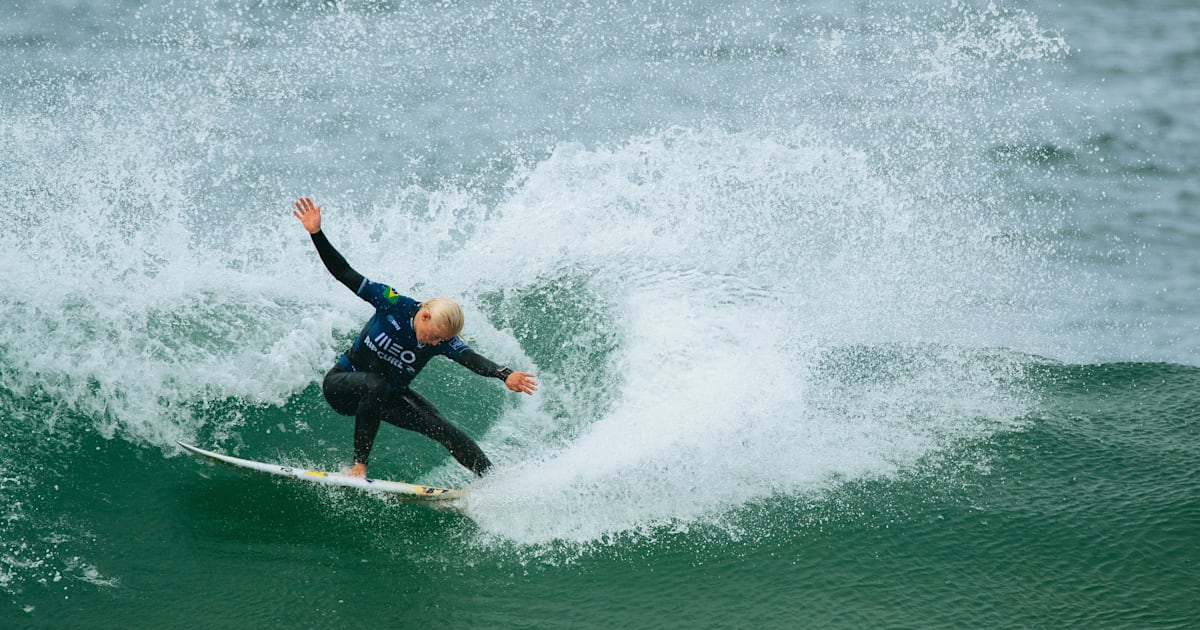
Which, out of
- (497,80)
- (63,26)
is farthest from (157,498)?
(63,26)

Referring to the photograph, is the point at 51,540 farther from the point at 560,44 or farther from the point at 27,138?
the point at 560,44

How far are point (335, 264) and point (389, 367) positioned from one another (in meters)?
0.64

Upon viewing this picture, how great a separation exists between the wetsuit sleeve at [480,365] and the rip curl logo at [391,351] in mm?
277

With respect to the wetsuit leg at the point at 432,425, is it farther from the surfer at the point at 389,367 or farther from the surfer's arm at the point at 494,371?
the surfer's arm at the point at 494,371

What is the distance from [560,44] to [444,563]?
461 inches

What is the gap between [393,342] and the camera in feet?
18.8

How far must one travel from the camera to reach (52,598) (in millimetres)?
5059

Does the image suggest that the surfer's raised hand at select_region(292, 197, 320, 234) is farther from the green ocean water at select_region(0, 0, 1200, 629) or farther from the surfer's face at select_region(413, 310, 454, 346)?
the green ocean water at select_region(0, 0, 1200, 629)

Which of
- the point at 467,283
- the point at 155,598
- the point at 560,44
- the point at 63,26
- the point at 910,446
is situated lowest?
the point at 910,446

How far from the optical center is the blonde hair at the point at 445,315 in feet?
17.9

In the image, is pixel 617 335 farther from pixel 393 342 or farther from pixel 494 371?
pixel 393 342

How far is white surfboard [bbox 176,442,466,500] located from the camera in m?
5.78

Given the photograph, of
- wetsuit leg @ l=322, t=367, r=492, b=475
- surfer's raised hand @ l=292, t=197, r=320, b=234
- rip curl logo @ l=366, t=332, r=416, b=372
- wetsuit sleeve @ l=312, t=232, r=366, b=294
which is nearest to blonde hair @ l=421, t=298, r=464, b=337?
rip curl logo @ l=366, t=332, r=416, b=372

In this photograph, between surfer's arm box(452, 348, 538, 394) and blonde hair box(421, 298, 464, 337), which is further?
surfer's arm box(452, 348, 538, 394)
